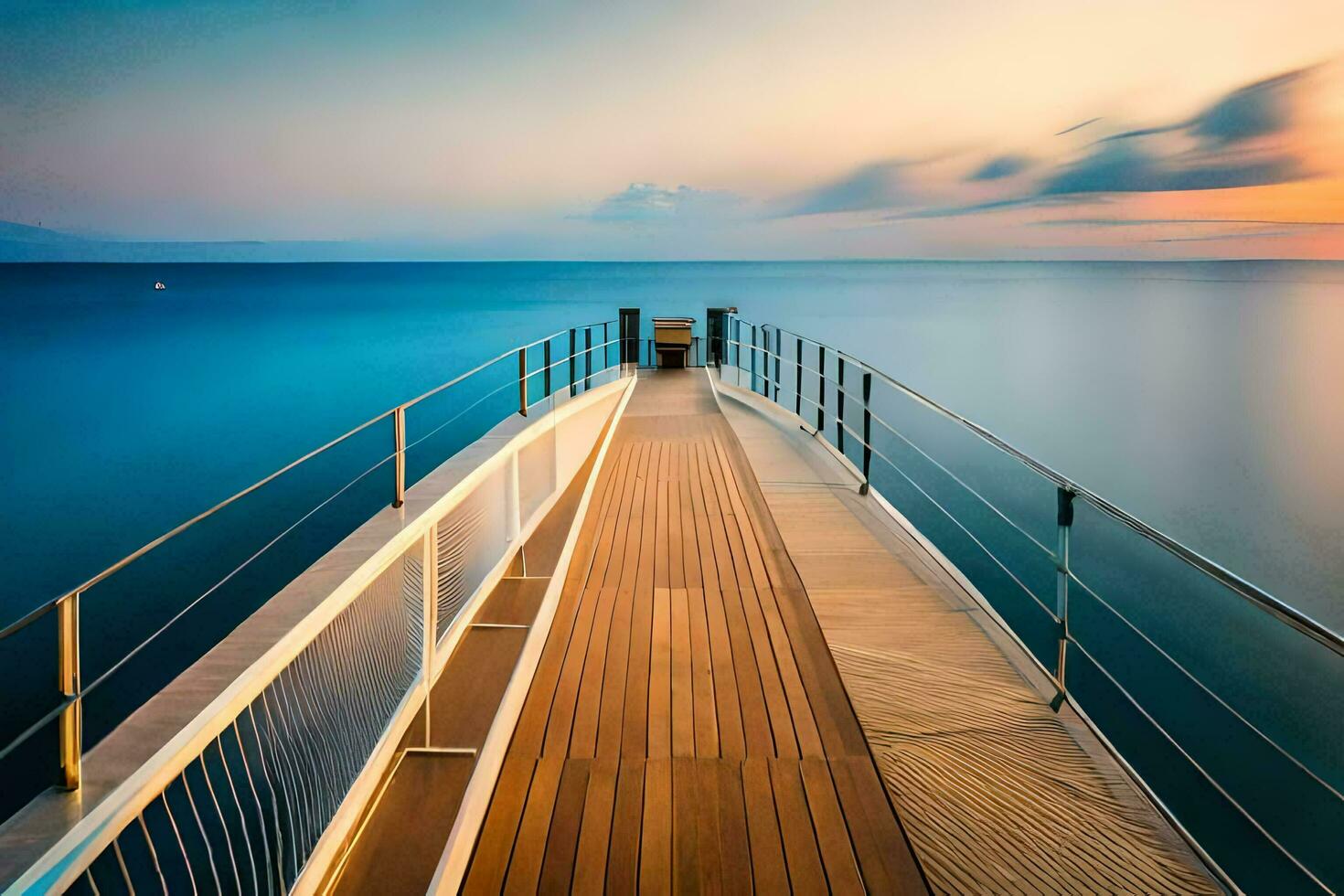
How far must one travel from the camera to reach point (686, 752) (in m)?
1.92

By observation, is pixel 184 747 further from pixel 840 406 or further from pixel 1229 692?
pixel 1229 692

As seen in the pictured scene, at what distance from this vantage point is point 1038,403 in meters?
15.1

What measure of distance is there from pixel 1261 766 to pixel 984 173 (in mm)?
30665

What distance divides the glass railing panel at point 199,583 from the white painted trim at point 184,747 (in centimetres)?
254

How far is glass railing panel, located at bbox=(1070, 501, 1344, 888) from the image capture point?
12.8 ft

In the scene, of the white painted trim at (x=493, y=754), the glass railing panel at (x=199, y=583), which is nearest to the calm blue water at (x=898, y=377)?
the glass railing panel at (x=199, y=583)

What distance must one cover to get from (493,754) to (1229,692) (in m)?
5.79

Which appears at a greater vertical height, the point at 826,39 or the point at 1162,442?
the point at 826,39

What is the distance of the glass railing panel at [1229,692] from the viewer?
389 cm

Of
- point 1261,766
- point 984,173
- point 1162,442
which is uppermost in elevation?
point 984,173

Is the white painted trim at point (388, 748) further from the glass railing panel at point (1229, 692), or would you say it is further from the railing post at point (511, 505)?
the glass railing panel at point (1229, 692)

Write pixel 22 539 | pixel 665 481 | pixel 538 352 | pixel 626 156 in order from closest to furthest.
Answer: pixel 665 481 → pixel 22 539 → pixel 626 156 → pixel 538 352

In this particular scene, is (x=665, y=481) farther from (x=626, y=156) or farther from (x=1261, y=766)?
(x=626, y=156)

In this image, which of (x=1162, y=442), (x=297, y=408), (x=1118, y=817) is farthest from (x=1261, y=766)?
(x=297, y=408)
